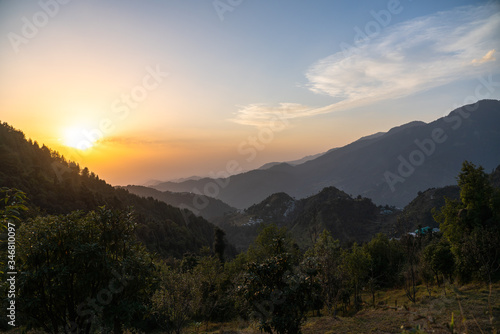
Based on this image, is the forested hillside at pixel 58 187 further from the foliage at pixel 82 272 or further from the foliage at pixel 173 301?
Answer: the foliage at pixel 82 272

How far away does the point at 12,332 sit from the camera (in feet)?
89.4

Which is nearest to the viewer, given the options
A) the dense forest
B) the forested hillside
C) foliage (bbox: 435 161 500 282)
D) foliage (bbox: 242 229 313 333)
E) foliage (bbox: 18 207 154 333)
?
foliage (bbox: 242 229 313 333)

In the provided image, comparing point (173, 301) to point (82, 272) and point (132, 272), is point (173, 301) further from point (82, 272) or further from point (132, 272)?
point (82, 272)

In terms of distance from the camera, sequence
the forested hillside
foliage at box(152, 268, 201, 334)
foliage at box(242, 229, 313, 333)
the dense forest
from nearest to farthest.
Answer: foliage at box(242, 229, 313, 333) → the dense forest → foliage at box(152, 268, 201, 334) → the forested hillside

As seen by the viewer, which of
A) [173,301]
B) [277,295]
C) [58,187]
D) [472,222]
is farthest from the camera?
[58,187]

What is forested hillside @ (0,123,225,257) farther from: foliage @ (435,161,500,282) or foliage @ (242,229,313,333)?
foliage @ (435,161,500,282)

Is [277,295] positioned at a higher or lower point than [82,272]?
lower

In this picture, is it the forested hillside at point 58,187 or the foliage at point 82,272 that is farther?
the forested hillside at point 58,187

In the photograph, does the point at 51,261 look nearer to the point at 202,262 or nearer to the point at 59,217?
the point at 59,217

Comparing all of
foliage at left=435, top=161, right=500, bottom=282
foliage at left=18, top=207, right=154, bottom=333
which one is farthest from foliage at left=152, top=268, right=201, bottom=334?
foliage at left=435, top=161, right=500, bottom=282

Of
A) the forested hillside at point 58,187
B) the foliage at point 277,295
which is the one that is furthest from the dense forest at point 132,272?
the forested hillside at point 58,187

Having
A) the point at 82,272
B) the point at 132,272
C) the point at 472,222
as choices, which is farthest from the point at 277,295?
the point at 472,222

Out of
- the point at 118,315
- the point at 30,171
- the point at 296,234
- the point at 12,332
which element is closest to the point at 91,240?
the point at 118,315

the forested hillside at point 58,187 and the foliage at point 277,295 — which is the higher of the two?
the forested hillside at point 58,187
